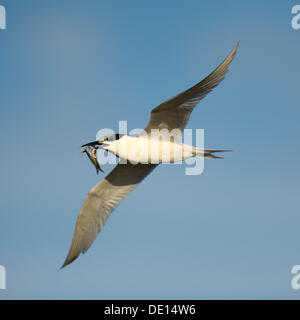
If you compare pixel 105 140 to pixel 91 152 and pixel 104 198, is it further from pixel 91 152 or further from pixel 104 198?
pixel 104 198

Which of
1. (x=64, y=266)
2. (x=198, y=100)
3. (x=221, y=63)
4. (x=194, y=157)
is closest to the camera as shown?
(x=221, y=63)

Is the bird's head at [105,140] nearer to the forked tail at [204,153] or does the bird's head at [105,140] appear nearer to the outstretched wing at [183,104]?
the outstretched wing at [183,104]

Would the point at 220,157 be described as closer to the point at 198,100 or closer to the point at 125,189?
the point at 198,100

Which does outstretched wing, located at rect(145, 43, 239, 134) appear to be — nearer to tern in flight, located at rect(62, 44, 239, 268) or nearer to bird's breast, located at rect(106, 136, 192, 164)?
tern in flight, located at rect(62, 44, 239, 268)

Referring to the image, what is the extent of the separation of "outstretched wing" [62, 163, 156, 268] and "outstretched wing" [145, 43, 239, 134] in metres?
1.38

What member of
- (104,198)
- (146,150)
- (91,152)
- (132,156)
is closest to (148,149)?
(146,150)

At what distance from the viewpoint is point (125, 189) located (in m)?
10.5

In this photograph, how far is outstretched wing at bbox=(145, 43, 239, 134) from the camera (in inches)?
322

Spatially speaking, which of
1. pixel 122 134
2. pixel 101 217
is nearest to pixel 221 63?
pixel 122 134

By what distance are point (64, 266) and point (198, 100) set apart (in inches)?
180

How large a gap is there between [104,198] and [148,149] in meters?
1.85

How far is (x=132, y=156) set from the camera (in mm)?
9430

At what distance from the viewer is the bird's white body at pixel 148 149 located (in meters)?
9.25

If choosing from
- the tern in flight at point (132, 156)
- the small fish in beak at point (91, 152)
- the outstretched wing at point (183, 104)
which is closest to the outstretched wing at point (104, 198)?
the tern in flight at point (132, 156)
